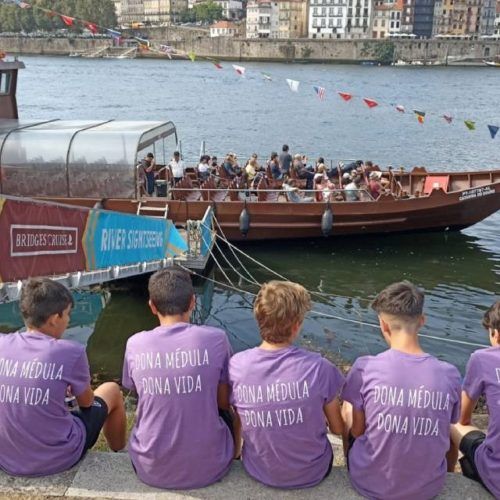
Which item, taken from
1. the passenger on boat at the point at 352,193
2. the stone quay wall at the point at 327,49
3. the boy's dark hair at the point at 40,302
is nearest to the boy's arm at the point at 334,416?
the boy's dark hair at the point at 40,302

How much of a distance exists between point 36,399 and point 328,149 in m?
41.1

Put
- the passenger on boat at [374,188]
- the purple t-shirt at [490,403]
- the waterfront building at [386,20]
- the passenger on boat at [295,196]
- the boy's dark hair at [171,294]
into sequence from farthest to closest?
the waterfront building at [386,20] → the passenger on boat at [374,188] → the passenger on boat at [295,196] → the boy's dark hair at [171,294] → the purple t-shirt at [490,403]

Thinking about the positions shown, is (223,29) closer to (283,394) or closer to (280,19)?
(280,19)

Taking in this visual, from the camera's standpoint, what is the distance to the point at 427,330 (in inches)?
520

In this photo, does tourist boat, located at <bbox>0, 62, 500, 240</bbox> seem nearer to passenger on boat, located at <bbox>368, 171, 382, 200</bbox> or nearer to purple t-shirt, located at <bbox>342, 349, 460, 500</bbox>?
passenger on boat, located at <bbox>368, 171, 382, 200</bbox>

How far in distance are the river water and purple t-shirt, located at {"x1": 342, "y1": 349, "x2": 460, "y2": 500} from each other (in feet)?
24.1

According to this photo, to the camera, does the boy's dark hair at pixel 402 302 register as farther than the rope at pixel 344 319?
No

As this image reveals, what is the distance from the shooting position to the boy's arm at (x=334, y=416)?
3.88 meters

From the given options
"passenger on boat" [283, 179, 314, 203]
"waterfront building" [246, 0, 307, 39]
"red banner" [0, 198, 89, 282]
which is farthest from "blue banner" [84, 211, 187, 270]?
"waterfront building" [246, 0, 307, 39]

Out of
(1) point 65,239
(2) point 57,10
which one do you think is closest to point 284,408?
(1) point 65,239

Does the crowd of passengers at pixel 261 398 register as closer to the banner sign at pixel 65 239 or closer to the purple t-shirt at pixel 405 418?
the purple t-shirt at pixel 405 418

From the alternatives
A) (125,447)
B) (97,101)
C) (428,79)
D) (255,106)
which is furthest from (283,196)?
(428,79)

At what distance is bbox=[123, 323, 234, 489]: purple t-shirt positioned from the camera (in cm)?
380

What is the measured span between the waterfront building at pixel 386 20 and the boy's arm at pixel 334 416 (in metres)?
177
